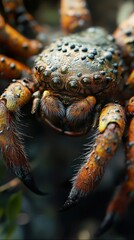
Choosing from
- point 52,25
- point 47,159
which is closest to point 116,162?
point 47,159

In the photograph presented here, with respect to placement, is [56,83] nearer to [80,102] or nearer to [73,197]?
[80,102]

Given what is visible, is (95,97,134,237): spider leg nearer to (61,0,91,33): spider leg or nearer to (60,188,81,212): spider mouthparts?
(60,188,81,212): spider mouthparts

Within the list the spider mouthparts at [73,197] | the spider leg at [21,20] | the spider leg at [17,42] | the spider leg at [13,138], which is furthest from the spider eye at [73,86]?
the spider leg at [21,20]

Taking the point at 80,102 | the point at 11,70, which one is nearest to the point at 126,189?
the point at 80,102

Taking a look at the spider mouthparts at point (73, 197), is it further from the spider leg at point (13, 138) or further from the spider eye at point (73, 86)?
the spider eye at point (73, 86)

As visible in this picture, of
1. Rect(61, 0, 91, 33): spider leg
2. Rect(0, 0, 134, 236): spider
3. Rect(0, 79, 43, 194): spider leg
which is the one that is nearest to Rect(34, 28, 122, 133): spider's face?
Rect(0, 0, 134, 236): spider

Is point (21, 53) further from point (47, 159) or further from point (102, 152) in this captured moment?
point (102, 152)
